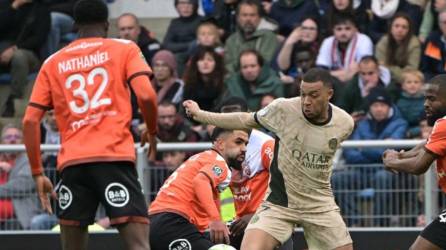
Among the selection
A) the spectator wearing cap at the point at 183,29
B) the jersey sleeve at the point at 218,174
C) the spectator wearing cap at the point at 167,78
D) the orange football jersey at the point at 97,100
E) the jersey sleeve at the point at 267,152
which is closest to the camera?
the orange football jersey at the point at 97,100

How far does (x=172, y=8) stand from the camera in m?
18.9

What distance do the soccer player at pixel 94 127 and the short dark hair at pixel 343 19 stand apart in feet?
22.7

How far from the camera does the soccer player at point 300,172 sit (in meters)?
10.7

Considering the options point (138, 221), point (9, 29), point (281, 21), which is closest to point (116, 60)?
point (138, 221)

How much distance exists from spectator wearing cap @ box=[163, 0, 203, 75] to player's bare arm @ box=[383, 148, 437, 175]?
6.79 meters

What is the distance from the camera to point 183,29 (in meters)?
17.3

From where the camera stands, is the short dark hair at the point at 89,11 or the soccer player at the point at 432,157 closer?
the short dark hair at the point at 89,11

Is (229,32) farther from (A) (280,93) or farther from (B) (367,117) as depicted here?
(B) (367,117)

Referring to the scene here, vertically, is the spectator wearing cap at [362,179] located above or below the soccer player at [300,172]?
below

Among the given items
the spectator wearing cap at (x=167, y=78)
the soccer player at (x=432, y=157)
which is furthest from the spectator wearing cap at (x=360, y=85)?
the soccer player at (x=432, y=157)

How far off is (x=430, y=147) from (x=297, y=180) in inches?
42.0

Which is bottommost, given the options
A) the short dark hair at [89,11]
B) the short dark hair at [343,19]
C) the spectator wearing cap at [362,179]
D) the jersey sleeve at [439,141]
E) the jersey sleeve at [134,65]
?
the spectator wearing cap at [362,179]

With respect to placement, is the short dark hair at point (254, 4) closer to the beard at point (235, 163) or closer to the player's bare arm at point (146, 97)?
the beard at point (235, 163)

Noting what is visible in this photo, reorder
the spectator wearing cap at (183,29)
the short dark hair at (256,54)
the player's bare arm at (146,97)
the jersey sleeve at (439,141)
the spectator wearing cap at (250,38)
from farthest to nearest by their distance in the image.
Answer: the spectator wearing cap at (183,29) < the spectator wearing cap at (250,38) < the short dark hair at (256,54) < the jersey sleeve at (439,141) < the player's bare arm at (146,97)
